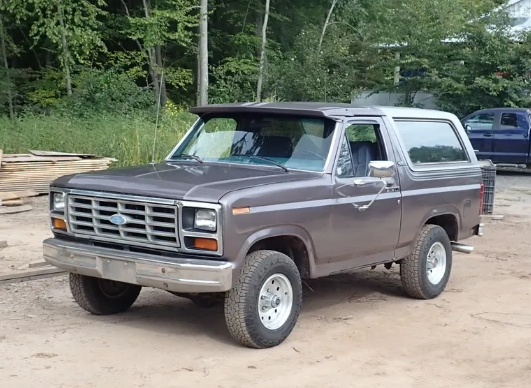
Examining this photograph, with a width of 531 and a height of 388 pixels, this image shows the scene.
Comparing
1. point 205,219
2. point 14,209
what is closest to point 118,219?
point 205,219

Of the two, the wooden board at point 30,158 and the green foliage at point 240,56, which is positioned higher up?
the green foliage at point 240,56

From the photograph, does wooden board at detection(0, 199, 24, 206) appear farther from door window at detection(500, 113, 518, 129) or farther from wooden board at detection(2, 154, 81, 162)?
door window at detection(500, 113, 518, 129)

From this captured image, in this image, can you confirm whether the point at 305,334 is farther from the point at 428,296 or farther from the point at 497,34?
the point at 497,34

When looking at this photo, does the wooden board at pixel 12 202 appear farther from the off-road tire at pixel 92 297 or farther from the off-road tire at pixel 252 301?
the off-road tire at pixel 252 301

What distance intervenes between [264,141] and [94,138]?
10765mm

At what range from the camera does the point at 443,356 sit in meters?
6.35

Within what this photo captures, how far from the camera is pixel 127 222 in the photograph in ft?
20.8

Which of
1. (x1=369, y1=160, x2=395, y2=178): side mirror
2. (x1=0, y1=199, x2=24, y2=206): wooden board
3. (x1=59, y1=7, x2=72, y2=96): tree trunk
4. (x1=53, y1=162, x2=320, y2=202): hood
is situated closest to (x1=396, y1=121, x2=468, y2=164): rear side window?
(x1=369, y1=160, x2=395, y2=178): side mirror

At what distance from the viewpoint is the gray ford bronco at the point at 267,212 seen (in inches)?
239

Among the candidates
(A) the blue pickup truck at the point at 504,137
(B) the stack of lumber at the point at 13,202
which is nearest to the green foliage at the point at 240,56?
(A) the blue pickup truck at the point at 504,137

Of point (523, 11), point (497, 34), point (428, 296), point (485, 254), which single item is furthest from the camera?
point (523, 11)

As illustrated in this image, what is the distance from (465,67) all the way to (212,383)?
83.8 feet

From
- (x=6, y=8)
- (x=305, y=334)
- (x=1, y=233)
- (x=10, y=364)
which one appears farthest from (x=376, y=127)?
(x=6, y=8)

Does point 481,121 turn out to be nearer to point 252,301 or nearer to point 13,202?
point 13,202
